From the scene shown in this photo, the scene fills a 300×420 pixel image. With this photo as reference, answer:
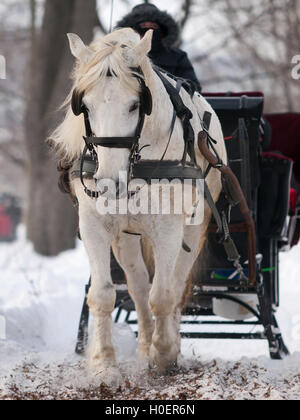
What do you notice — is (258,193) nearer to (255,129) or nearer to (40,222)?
(255,129)

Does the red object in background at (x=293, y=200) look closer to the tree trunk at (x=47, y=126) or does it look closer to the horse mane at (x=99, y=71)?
the horse mane at (x=99, y=71)

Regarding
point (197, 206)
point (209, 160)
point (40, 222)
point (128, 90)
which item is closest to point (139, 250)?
point (197, 206)

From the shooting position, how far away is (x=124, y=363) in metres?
4.91

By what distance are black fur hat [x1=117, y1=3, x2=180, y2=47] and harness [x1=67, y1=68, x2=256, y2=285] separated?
1.36m

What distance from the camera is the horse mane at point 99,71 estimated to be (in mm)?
3715

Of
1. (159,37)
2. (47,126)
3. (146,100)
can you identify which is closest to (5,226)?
(47,126)

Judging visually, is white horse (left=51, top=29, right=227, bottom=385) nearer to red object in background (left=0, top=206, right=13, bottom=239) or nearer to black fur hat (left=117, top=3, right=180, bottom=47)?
black fur hat (left=117, top=3, right=180, bottom=47)

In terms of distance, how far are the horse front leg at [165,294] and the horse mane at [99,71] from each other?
811 mm

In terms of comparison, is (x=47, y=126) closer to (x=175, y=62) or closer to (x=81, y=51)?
(x=175, y=62)

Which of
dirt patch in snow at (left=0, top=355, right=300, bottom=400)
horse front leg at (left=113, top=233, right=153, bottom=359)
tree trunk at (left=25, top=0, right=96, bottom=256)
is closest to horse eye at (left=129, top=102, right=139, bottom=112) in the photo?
horse front leg at (left=113, top=233, right=153, bottom=359)

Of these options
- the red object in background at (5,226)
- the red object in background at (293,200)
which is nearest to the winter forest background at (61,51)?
the red object in background at (5,226)

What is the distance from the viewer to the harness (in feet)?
12.5

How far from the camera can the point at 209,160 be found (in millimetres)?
4652

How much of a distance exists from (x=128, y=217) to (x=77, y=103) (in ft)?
2.79
